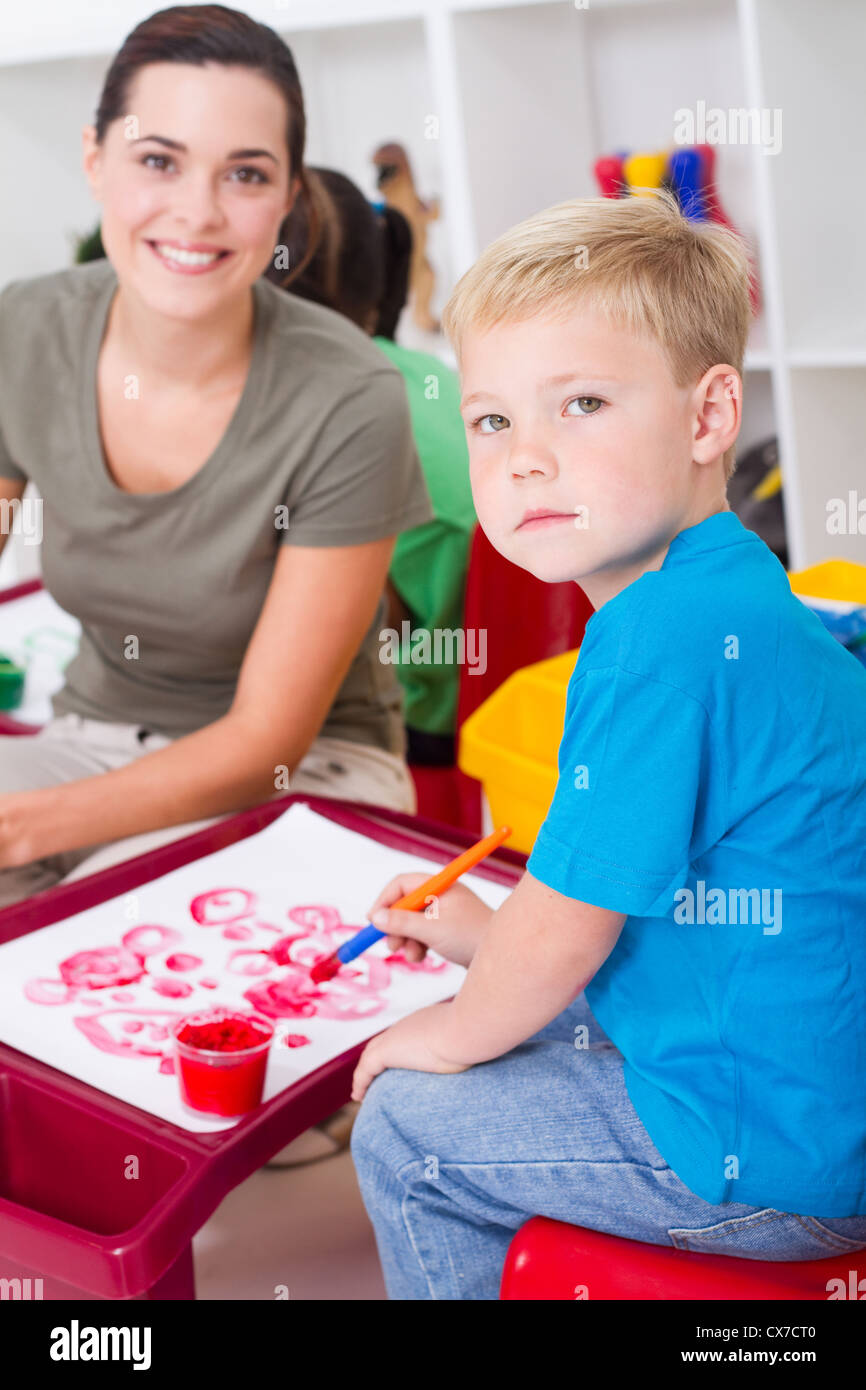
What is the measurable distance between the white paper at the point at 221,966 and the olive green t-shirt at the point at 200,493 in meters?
0.30

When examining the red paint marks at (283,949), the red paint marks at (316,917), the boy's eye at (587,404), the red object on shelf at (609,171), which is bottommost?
the red paint marks at (283,949)

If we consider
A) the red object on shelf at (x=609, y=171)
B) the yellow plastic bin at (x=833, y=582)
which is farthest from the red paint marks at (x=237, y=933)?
the red object on shelf at (x=609, y=171)

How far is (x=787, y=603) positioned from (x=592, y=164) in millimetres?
2022

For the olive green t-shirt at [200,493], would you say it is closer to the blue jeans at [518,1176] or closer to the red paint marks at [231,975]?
the red paint marks at [231,975]

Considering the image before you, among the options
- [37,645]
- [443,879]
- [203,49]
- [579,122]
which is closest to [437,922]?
[443,879]

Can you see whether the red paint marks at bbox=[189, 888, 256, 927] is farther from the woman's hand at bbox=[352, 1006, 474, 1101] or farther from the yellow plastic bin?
the yellow plastic bin

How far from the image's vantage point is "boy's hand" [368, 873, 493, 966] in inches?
39.9

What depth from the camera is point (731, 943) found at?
2.73ft

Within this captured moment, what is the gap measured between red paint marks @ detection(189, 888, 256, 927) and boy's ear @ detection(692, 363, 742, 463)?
0.57 m

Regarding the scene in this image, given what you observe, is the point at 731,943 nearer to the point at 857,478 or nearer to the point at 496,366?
the point at 496,366

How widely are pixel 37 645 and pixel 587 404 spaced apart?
1.37 meters

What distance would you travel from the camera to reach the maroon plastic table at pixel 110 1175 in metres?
0.85

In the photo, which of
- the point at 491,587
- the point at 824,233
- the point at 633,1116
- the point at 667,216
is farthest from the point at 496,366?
the point at 824,233

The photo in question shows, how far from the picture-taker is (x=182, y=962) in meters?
1.12
